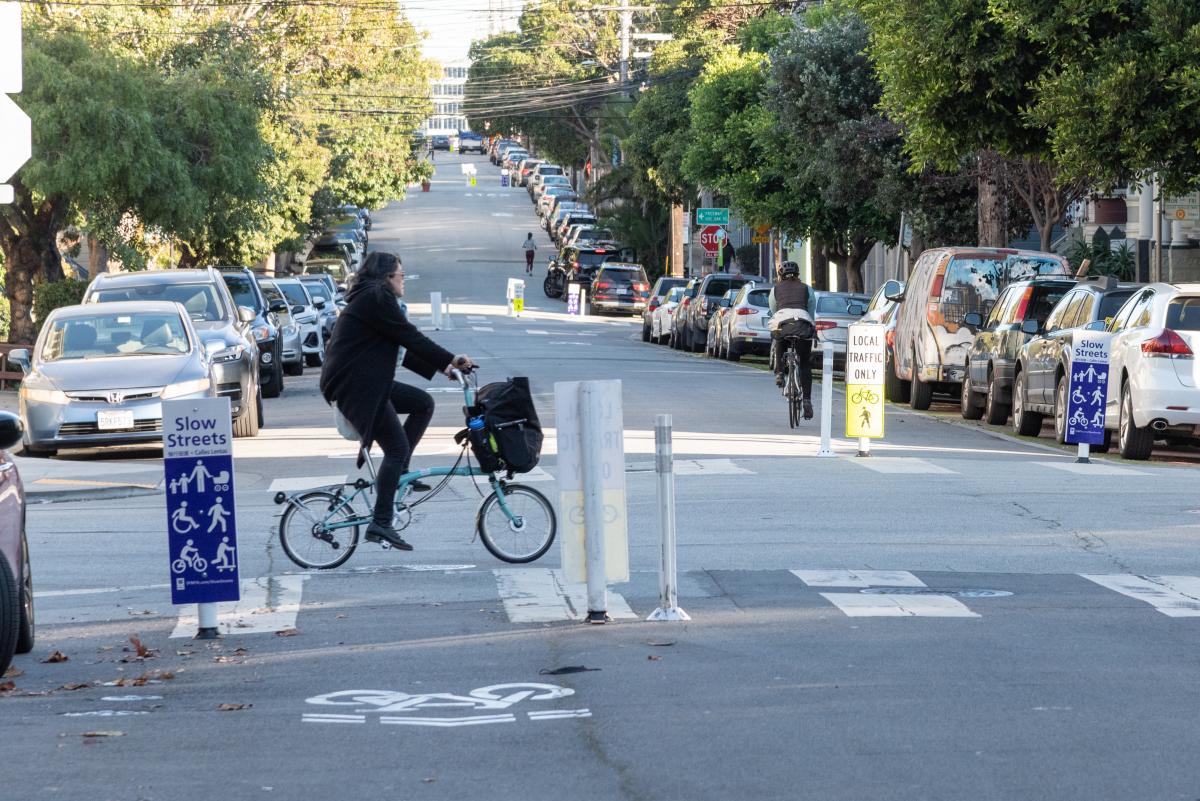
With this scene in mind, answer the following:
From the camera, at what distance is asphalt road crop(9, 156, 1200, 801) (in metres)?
6.46

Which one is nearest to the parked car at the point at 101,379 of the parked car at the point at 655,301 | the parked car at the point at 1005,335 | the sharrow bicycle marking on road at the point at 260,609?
the sharrow bicycle marking on road at the point at 260,609

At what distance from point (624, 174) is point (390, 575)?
65.9 metres

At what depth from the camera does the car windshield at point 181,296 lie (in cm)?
2416

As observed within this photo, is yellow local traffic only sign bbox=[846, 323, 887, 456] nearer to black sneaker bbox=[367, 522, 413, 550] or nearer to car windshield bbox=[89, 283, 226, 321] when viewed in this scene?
black sneaker bbox=[367, 522, 413, 550]

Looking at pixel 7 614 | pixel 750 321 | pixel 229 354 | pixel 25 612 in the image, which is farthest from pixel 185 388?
pixel 750 321

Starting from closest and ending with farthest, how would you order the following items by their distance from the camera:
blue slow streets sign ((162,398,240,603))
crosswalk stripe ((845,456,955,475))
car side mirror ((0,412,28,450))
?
car side mirror ((0,412,28,450)), blue slow streets sign ((162,398,240,603)), crosswalk stripe ((845,456,955,475))

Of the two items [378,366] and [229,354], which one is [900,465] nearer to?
[378,366]

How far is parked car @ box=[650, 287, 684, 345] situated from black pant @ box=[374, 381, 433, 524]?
3501 centimetres

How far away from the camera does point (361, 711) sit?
24.5ft

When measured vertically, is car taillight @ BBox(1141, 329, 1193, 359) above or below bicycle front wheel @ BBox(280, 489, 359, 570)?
above

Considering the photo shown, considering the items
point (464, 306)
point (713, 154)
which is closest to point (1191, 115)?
point (713, 154)

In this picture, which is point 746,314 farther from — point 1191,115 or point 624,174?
point 624,174

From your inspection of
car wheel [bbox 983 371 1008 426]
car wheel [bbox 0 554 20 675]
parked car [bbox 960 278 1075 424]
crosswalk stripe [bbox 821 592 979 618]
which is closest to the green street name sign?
parked car [bbox 960 278 1075 424]

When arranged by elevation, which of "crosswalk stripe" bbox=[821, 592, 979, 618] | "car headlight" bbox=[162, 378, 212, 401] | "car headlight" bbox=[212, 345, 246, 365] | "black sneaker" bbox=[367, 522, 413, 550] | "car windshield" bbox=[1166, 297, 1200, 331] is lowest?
"crosswalk stripe" bbox=[821, 592, 979, 618]
